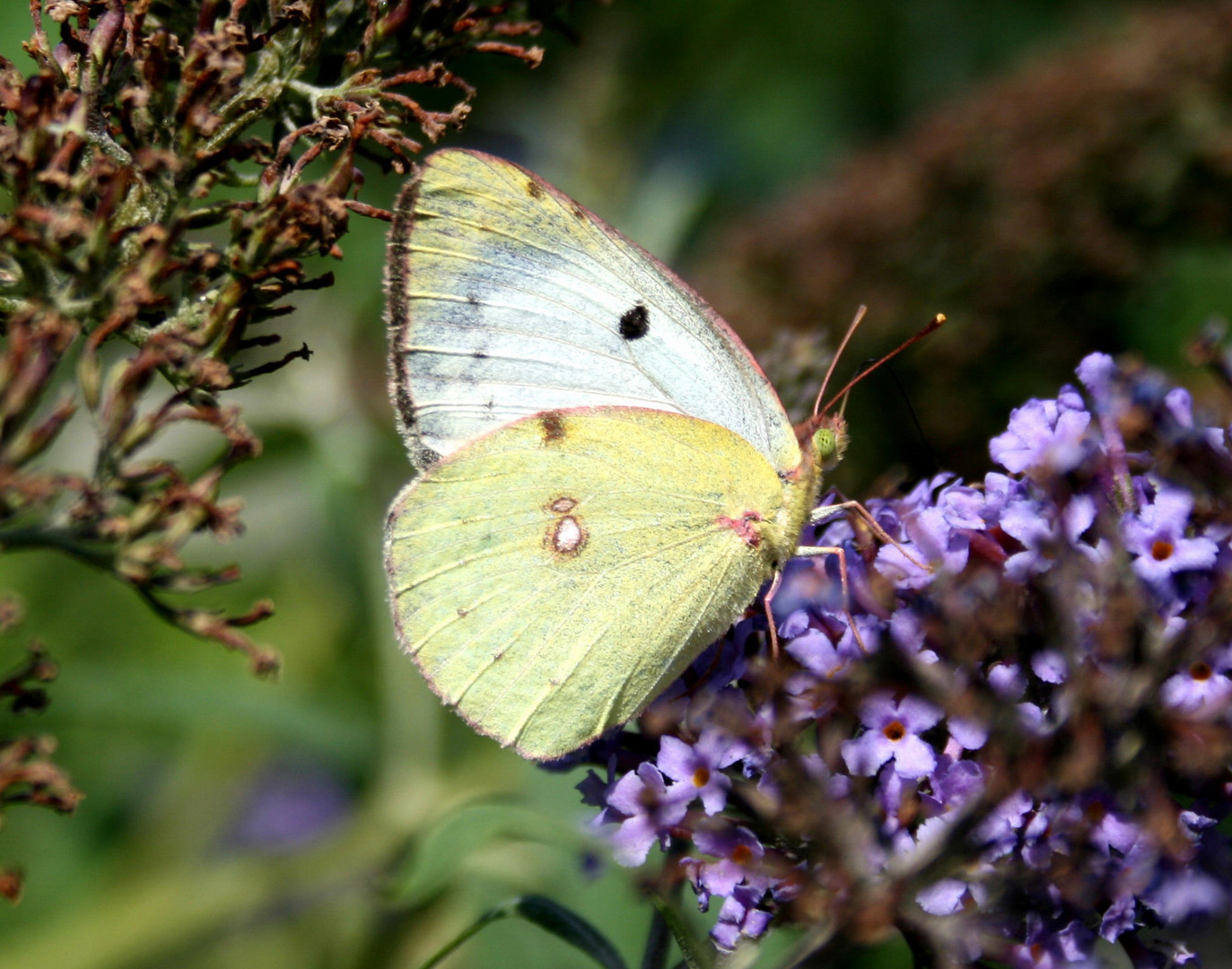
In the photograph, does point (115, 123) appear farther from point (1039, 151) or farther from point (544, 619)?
point (1039, 151)

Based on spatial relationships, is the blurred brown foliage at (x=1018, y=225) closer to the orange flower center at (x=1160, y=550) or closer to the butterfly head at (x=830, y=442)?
the butterfly head at (x=830, y=442)

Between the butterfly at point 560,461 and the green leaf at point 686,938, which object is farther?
the butterfly at point 560,461

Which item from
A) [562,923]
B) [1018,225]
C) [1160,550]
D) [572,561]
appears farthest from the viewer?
[1018,225]

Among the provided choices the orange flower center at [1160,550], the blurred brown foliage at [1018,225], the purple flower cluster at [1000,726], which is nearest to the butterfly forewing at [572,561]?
the purple flower cluster at [1000,726]

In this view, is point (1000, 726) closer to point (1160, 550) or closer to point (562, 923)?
point (1160, 550)

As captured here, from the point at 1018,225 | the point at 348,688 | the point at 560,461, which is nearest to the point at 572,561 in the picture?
the point at 560,461
